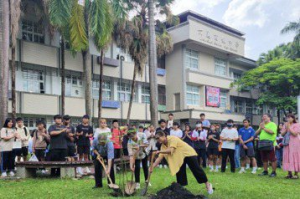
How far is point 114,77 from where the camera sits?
2561 centimetres

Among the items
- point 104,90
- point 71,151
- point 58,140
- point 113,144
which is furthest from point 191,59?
point 113,144

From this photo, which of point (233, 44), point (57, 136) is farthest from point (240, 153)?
point (233, 44)

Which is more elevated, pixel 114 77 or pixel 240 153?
pixel 114 77

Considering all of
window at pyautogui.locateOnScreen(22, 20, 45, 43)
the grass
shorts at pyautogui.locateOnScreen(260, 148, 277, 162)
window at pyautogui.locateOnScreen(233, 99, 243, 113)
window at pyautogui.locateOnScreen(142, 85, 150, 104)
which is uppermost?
window at pyautogui.locateOnScreen(22, 20, 45, 43)

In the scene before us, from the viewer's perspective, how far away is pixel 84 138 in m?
10.9

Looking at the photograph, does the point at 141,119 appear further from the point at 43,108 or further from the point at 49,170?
the point at 49,170

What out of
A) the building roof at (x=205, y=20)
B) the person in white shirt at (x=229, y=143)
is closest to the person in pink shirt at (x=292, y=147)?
the person in white shirt at (x=229, y=143)

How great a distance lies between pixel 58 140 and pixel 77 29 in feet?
23.9

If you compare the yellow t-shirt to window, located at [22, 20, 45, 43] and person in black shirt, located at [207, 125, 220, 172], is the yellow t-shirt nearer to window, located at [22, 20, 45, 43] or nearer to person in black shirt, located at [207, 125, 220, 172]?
person in black shirt, located at [207, 125, 220, 172]

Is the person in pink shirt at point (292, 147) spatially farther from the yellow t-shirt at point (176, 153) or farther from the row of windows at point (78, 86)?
the row of windows at point (78, 86)

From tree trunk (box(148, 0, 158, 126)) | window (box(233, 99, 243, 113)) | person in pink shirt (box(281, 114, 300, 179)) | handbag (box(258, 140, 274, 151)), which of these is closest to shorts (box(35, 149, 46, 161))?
tree trunk (box(148, 0, 158, 126))

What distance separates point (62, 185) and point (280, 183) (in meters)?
5.70

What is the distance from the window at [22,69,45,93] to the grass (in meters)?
12.4

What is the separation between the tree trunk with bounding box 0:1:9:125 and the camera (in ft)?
40.3
